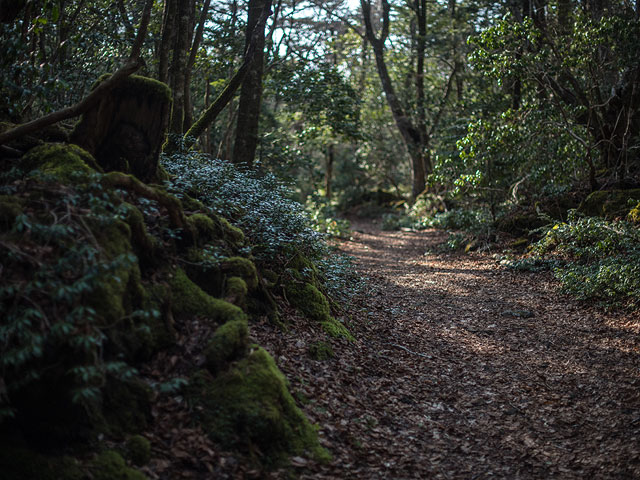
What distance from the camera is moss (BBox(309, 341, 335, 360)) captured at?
5.72 meters

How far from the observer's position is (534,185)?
14.8 metres

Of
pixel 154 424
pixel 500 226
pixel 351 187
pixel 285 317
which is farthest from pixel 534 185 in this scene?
pixel 351 187

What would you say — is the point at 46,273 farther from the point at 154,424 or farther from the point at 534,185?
the point at 534,185

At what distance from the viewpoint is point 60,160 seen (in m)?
4.78

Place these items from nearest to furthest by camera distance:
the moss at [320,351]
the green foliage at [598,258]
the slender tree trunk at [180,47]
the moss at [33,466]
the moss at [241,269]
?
the moss at [33,466]
the moss at [241,269]
the moss at [320,351]
the green foliage at [598,258]
the slender tree trunk at [180,47]

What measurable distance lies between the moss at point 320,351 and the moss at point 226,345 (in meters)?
1.41

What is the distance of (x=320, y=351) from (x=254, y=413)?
1947mm

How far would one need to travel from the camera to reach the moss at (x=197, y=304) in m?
4.64

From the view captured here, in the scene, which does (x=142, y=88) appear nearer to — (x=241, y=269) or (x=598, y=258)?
(x=241, y=269)

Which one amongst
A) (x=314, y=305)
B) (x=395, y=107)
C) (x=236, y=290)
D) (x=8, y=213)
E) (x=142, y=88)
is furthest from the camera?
(x=395, y=107)

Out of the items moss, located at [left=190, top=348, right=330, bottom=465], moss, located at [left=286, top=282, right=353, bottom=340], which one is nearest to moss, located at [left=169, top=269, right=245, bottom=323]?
moss, located at [left=190, top=348, right=330, bottom=465]

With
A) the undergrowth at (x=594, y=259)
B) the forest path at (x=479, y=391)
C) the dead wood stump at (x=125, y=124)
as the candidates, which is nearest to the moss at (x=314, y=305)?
the forest path at (x=479, y=391)

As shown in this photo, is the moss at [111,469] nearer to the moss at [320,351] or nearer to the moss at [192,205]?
Answer: the moss at [320,351]

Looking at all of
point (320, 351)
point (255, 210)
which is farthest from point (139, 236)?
point (255, 210)
